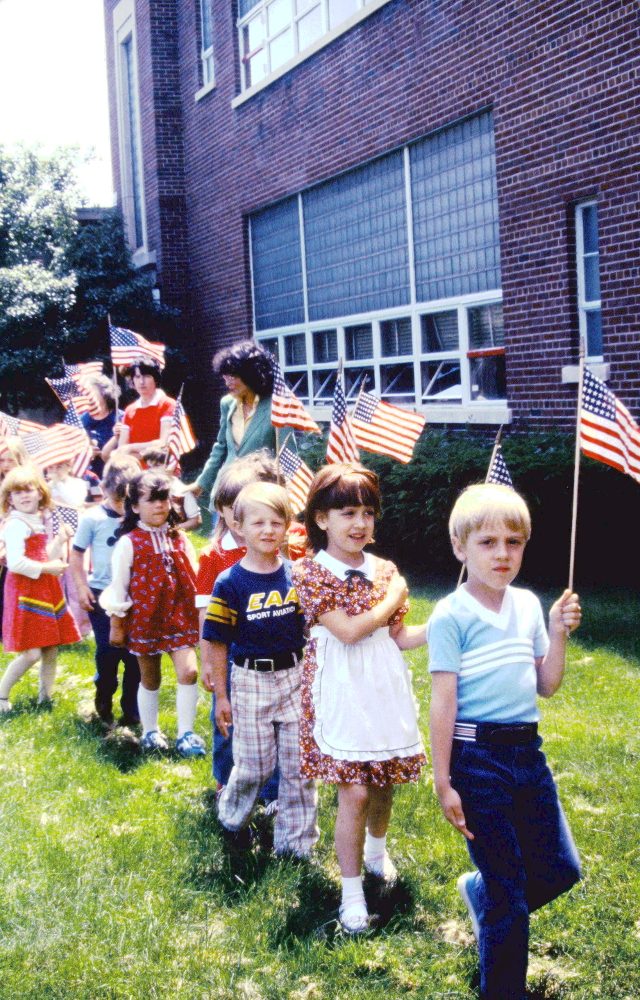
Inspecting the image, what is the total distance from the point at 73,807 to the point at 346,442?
1.93 m

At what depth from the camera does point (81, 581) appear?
5879 mm

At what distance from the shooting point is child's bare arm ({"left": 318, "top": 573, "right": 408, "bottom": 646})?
3.65m

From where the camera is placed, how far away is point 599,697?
5.96 m

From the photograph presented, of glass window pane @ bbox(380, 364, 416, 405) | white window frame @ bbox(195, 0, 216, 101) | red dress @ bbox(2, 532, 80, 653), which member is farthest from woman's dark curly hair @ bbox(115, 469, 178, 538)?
white window frame @ bbox(195, 0, 216, 101)

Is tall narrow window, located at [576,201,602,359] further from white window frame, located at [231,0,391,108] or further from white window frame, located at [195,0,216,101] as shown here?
white window frame, located at [195,0,216,101]

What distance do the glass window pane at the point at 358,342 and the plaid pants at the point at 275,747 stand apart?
9298mm

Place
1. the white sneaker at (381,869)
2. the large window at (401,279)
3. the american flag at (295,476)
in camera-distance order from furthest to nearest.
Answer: the large window at (401,279) < the american flag at (295,476) < the white sneaker at (381,869)

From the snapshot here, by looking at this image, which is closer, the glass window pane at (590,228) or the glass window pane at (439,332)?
the glass window pane at (590,228)

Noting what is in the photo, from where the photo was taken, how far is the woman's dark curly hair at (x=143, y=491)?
5.37m

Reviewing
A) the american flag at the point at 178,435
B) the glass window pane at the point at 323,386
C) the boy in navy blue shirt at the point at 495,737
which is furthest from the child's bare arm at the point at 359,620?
the glass window pane at the point at 323,386

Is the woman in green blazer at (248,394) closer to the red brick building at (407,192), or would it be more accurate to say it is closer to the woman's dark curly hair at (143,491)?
the woman's dark curly hair at (143,491)

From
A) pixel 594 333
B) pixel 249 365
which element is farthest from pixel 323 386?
pixel 249 365

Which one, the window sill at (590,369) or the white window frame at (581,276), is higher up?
the white window frame at (581,276)

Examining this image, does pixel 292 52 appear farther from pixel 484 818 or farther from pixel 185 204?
pixel 484 818
